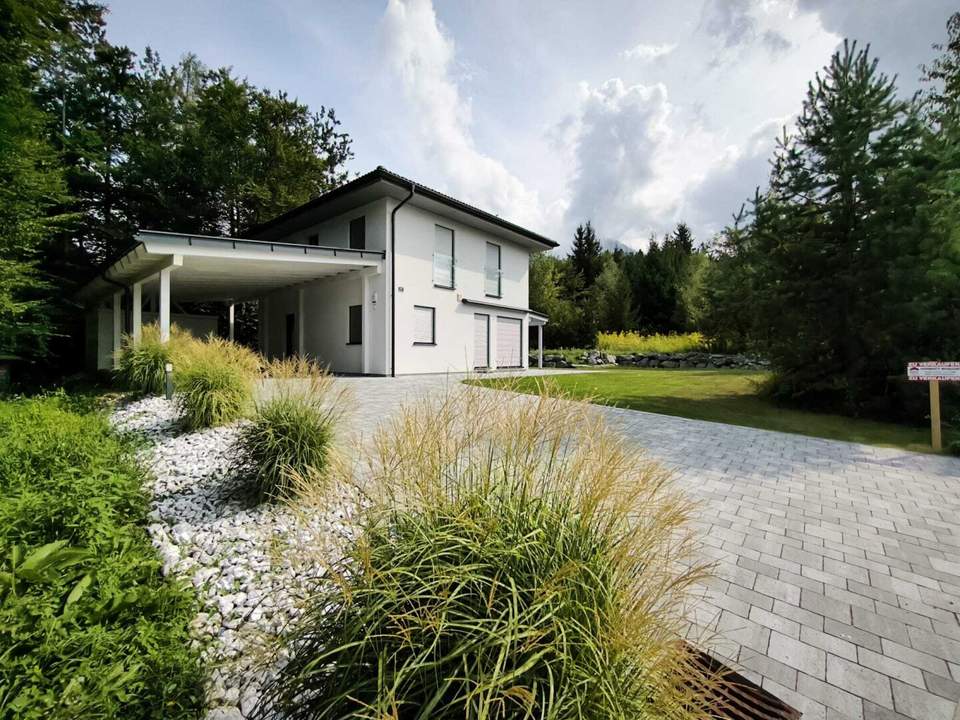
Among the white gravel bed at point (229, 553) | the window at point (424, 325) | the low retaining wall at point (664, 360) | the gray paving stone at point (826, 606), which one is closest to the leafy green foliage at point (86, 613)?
the white gravel bed at point (229, 553)

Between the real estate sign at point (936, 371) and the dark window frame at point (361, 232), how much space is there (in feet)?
45.2

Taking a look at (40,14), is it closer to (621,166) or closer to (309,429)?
(309,429)

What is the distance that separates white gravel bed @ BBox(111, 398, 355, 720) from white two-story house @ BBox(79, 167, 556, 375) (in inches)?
267

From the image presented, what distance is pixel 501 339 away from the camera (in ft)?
59.3

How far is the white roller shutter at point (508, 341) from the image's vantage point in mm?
18016

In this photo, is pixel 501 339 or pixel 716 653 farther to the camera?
pixel 501 339

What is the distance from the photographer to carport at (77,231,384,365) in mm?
9898

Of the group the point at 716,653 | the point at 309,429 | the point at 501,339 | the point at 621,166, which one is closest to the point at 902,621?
the point at 716,653

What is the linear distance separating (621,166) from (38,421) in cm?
2813

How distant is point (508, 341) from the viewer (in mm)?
18609

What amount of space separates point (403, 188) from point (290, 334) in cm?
888

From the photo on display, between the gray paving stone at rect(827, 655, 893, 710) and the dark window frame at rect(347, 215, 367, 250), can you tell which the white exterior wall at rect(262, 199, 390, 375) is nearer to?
the dark window frame at rect(347, 215, 367, 250)

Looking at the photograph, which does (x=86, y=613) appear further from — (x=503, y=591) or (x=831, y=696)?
(x=831, y=696)

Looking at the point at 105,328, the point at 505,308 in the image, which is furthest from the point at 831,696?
the point at 105,328
